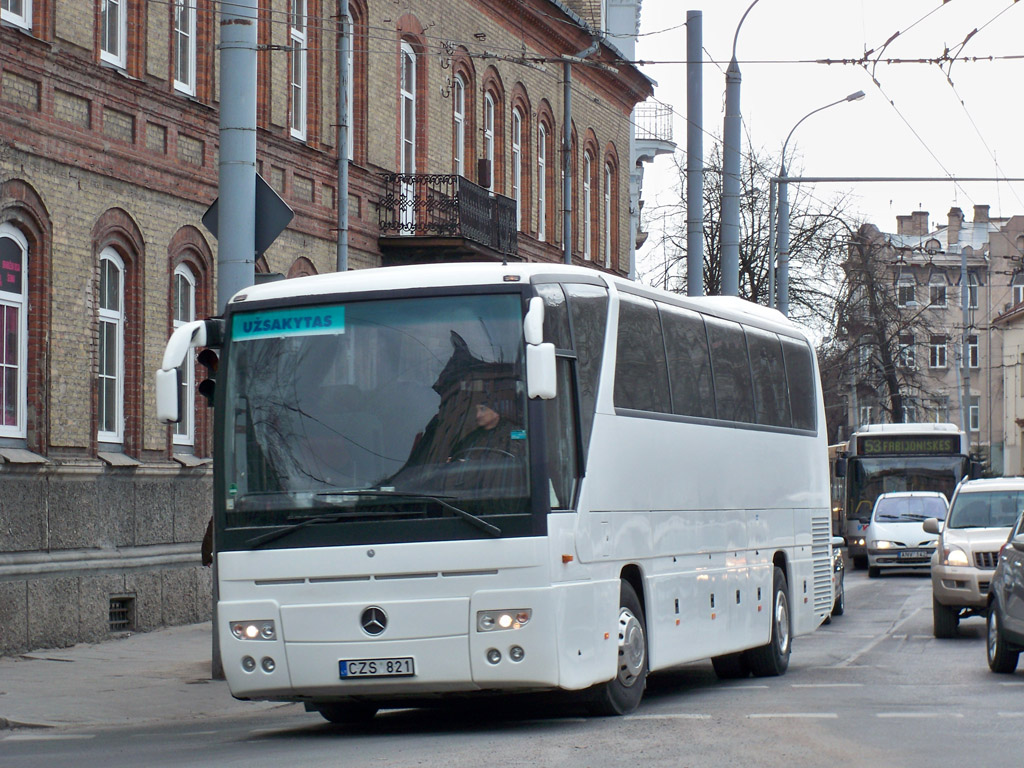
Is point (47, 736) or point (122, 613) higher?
point (122, 613)

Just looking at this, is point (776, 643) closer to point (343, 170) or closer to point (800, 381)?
point (800, 381)

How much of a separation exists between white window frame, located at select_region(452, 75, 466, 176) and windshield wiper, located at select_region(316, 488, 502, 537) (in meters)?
20.5

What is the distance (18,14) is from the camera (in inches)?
709

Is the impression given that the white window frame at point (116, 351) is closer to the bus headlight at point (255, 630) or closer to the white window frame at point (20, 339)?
the white window frame at point (20, 339)

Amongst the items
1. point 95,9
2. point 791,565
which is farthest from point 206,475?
point 791,565

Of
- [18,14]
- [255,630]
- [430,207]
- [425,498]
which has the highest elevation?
[18,14]

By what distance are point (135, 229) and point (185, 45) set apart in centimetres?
290

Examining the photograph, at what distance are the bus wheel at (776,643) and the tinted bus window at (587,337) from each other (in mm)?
4671

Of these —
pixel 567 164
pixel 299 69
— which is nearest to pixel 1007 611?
pixel 299 69

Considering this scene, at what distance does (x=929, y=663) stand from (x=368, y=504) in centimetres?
717

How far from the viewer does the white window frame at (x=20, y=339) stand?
1780 centimetres

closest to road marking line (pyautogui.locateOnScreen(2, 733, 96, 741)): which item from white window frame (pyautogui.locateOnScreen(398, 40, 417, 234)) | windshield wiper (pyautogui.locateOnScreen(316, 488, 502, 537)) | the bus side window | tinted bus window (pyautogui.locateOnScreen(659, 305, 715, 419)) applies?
windshield wiper (pyautogui.locateOnScreen(316, 488, 502, 537))

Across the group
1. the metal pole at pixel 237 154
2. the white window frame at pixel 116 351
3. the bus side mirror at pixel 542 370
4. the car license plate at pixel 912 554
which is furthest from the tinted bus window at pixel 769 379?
the car license plate at pixel 912 554

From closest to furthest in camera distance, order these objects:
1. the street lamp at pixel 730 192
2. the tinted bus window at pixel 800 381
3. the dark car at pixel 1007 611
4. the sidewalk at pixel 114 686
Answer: the sidewalk at pixel 114 686 < the dark car at pixel 1007 611 < the tinted bus window at pixel 800 381 < the street lamp at pixel 730 192
